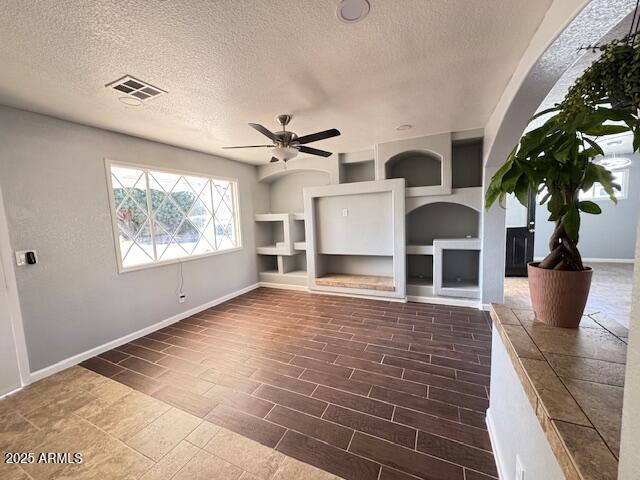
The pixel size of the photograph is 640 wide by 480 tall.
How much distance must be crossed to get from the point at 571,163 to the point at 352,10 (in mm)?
1396

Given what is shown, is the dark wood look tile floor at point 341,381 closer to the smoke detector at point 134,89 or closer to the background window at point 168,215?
the background window at point 168,215

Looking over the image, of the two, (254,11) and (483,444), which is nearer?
(254,11)

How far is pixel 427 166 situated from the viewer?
176 inches

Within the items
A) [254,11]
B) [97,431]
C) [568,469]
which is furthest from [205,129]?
[568,469]

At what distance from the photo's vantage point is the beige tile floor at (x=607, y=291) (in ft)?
12.0

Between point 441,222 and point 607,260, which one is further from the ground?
point 441,222

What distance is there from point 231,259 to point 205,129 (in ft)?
7.89

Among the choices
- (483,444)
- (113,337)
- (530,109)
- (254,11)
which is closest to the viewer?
(254,11)

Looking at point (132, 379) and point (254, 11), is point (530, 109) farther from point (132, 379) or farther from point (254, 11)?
point (132, 379)

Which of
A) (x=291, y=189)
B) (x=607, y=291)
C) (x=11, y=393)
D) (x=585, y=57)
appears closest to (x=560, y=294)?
(x=585, y=57)

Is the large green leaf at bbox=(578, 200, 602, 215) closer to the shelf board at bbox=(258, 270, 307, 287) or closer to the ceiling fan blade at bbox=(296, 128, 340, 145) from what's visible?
the ceiling fan blade at bbox=(296, 128, 340, 145)

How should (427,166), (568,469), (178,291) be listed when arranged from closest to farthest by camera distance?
(568,469) → (178,291) → (427,166)

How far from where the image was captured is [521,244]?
18.5 feet

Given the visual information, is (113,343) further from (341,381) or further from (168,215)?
(341,381)
